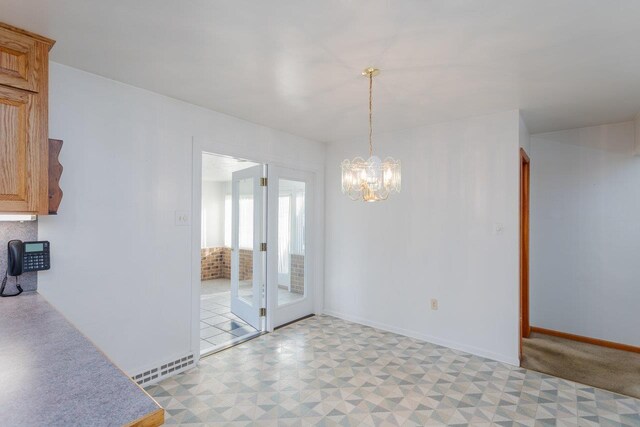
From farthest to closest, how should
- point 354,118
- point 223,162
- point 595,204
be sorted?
point 223,162 → point 595,204 → point 354,118

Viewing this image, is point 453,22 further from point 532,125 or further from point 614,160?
point 614,160

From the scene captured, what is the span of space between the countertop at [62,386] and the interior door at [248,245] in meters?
2.58

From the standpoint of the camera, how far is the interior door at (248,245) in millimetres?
3893

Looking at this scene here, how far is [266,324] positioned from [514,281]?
2.64 m

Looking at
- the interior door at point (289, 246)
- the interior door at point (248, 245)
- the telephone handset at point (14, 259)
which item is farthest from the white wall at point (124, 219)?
the interior door at point (289, 246)

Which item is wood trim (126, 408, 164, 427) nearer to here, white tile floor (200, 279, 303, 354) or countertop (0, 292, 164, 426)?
countertop (0, 292, 164, 426)

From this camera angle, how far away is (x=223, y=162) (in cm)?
550

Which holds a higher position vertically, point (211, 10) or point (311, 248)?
point (211, 10)

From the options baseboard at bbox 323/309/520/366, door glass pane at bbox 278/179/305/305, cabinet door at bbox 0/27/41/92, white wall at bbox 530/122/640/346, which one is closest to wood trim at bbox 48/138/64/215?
cabinet door at bbox 0/27/41/92

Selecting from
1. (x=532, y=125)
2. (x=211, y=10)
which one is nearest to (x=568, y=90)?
(x=532, y=125)

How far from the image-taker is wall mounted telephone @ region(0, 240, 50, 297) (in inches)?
77.7

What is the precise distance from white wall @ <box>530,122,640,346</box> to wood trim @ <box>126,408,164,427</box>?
175 inches

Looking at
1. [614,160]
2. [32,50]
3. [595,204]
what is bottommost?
[595,204]

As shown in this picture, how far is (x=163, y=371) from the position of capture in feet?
9.16
